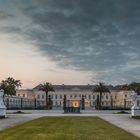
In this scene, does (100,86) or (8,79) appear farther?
(8,79)

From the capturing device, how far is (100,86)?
431ft

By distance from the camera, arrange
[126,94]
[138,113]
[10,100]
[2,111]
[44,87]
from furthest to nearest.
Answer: [126,94]
[44,87]
[10,100]
[138,113]
[2,111]

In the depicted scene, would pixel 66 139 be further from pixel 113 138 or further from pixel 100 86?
pixel 100 86

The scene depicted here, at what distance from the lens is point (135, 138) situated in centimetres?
2005

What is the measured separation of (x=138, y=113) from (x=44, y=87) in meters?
81.6

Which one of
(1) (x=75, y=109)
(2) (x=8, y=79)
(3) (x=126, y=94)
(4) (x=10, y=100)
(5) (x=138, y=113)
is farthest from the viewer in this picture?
(3) (x=126, y=94)

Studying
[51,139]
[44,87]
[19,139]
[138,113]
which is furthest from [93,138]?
[44,87]

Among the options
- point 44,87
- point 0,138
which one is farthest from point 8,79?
point 0,138

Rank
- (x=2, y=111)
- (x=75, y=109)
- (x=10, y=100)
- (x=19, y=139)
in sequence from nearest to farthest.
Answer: (x=19, y=139) → (x=2, y=111) → (x=75, y=109) → (x=10, y=100)

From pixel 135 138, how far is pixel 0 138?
6.41 meters

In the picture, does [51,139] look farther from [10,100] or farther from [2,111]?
[10,100]

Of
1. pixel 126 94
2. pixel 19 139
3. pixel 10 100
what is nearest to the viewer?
pixel 19 139

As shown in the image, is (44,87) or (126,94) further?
(126,94)

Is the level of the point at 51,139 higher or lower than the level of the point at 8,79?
lower
